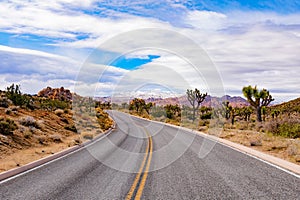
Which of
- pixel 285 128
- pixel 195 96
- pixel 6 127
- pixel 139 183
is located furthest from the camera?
pixel 195 96

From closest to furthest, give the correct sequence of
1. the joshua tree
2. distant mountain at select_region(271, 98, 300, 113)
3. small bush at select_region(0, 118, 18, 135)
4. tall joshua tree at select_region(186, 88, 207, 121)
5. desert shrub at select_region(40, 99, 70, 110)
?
small bush at select_region(0, 118, 18, 135), desert shrub at select_region(40, 99, 70, 110), the joshua tree, tall joshua tree at select_region(186, 88, 207, 121), distant mountain at select_region(271, 98, 300, 113)

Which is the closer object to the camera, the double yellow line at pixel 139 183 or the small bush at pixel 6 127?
the double yellow line at pixel 139 183

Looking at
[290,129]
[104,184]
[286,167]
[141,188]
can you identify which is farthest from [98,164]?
[290,129]

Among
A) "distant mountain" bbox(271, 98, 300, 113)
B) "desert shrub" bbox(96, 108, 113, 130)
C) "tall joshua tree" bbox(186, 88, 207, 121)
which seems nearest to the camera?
"desert shrub" bbox(96, 108, 113, 130)

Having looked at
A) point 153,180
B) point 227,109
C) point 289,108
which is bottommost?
point 153,180

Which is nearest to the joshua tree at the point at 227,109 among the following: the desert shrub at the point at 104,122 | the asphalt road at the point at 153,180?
the desert shrub at the point at 104,122

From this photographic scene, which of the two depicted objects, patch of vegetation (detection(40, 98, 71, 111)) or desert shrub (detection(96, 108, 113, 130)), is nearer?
desert shrub (detection(96, 108, 113, 130))

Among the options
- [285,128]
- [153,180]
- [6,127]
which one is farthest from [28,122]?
[285,128]

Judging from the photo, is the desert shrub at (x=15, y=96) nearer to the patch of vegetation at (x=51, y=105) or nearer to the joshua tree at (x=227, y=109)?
the patch of vegetation at (x=51, y=105)

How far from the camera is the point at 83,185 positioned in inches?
328

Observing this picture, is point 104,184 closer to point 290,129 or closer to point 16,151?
point 16,151

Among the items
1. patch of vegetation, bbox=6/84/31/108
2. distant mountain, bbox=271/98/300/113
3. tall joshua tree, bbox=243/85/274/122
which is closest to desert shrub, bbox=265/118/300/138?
tall joshua tree, bbox=243/85/274/122

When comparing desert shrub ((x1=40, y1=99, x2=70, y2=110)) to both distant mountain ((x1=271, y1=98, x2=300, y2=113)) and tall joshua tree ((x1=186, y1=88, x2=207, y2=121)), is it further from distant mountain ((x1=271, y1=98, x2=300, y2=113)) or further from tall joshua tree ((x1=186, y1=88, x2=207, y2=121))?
distant mountain ((x1=271, y1=98, x2=300, y2=113))

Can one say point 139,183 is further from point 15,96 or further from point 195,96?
point 195,96
